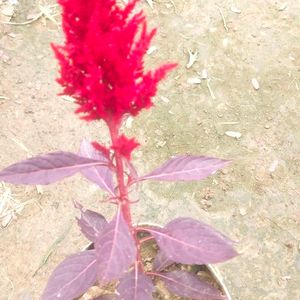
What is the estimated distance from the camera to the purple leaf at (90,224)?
1.48 metres

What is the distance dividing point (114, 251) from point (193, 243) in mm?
220

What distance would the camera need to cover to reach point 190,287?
1.45 meters

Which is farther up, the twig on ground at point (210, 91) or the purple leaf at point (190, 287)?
the purple leaf at point (190, 287)

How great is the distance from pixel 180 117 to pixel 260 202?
22.9 inches

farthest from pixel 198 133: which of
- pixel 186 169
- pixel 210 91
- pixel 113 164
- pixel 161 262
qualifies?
pixel 113 164

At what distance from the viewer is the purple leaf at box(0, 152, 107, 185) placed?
1.15 m

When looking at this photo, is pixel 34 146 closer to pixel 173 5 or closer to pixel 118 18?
pixel 173 5

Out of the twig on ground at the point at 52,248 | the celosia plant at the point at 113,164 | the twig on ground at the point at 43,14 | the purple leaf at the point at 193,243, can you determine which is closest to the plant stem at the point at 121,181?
the celosia plant at the point at 113,164

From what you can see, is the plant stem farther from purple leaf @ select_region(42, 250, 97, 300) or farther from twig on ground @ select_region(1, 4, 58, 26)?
twig on ground @ select_region(1, 4, 58, 26)

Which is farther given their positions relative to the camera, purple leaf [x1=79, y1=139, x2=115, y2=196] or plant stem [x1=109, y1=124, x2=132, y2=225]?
purple leaf [x1=79, y1=139, x2=115, y2=196]

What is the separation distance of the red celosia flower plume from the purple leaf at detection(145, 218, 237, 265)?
385 mm

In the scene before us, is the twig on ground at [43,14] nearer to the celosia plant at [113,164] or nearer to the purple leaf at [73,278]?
the celosia plant at [113,164]

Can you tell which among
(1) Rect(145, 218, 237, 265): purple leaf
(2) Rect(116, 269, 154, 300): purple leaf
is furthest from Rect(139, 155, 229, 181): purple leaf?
(2) Rect(116, 269, 154, 300): purple leaf

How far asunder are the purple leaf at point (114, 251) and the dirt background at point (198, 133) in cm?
104
